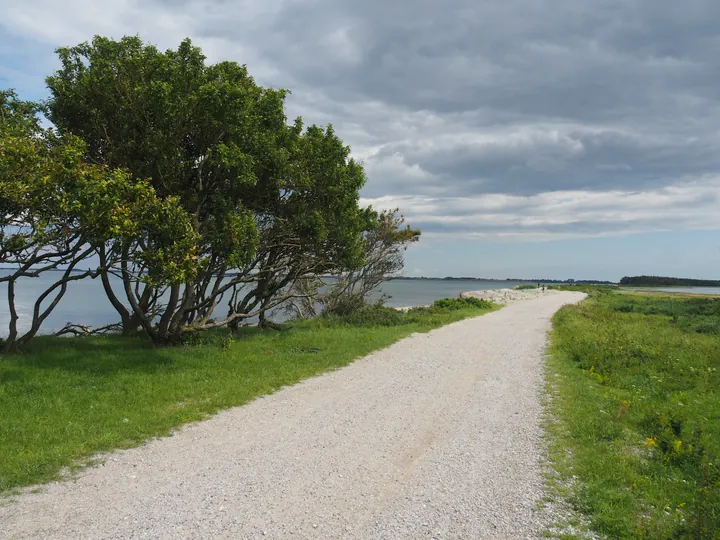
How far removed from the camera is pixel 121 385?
34.0ft

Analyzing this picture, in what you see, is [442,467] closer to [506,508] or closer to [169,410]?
[506,508]

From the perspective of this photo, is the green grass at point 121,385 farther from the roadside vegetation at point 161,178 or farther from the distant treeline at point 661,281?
the distant treeline at point 661,281

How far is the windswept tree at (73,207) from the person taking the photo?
32.2ft

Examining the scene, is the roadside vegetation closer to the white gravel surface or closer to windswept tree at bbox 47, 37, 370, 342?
windswept tree at bbox 47, 37, 370, 342

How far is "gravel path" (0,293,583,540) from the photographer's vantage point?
4.89 m

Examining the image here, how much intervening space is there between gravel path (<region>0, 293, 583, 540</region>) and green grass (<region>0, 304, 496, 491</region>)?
608 millimetres

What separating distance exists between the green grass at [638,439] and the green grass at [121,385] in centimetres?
595

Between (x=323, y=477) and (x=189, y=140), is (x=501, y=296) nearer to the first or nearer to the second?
(x=189, y=140)

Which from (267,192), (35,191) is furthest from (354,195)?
(35,191)

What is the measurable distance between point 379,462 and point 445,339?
1359 centimetres

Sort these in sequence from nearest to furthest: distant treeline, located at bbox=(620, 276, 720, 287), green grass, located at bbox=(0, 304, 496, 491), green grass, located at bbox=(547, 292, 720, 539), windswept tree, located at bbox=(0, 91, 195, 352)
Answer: green grass, located at bbox=(547, 292, 720, 539)
green grass, located at bbox=(0, 304, 496, 491)
windswept tree, located at bbox=(0, 91, 195, 352)
distant treeline, located at bbox=(620, 276, 720, 287)

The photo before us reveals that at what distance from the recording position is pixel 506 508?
538 cm

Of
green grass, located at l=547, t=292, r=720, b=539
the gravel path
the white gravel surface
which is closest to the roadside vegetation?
the gravel path

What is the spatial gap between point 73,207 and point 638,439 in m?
11.0
